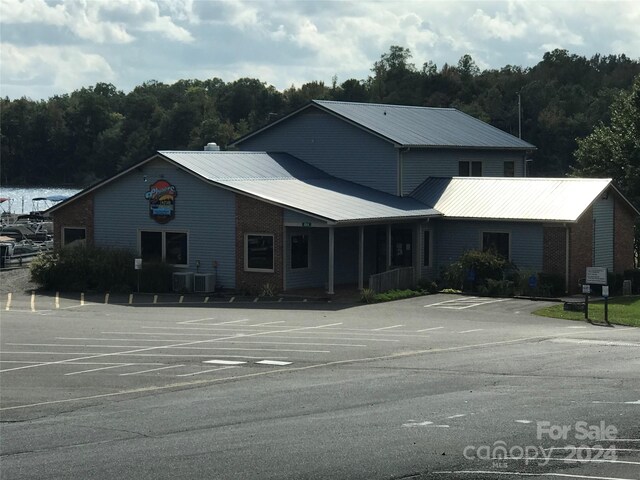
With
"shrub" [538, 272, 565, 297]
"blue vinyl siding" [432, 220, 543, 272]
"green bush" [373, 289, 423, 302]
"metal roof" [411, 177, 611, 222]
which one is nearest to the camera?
"green bush" [373, 289, 423, 302]

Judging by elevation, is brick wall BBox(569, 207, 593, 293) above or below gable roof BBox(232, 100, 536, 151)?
below

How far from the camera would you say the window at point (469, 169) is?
55.3m

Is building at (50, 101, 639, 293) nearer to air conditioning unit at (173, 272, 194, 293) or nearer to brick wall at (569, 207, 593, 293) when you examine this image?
brick wall at (569, 207, 593, 293)

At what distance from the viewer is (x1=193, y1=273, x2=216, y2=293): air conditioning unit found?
45125 millimetres

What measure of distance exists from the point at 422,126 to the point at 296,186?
34.0ft

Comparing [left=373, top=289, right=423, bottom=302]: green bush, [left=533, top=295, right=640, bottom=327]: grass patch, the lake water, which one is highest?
the lake water

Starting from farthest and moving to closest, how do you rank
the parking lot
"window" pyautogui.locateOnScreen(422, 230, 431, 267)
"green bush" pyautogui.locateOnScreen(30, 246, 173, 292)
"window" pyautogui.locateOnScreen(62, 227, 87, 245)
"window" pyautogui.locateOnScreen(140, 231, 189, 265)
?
"window" pyautogui.locateOnScreen(62, 227, 87, 245) < "window" pyautogui.locateOnScreen(422, 230, 431, 267) < "window" pyautogui.locateOnScreen(140, 231, 189, 265) < "green bush" pyautogui.locateOnScreen(30, 246, 173, 292) < the parking lot

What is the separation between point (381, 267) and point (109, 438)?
32763mm

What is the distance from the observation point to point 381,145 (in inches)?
1999

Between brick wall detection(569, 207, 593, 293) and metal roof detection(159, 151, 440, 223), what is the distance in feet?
19.6

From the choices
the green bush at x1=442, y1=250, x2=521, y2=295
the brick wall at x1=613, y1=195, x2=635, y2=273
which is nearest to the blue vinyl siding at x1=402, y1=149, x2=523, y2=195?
the green bush at x1=442, y1=250, x2=521, y2=295

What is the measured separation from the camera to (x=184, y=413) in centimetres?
2006

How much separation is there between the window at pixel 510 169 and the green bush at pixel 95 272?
68.8 ft

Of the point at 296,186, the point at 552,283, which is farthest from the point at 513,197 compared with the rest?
the point at 296,186
